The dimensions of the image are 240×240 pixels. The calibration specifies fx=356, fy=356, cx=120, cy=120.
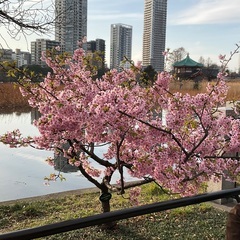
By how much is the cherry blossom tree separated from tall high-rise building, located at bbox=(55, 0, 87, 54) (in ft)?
2.41

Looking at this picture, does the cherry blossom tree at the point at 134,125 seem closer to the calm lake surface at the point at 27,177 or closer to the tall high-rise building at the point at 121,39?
the calm lake surface at the point at 27,177

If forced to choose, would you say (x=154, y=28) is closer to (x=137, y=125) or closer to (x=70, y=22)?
(x=70, y=22)

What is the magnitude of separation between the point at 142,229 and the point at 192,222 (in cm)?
65

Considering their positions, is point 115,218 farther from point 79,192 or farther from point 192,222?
point 79,192

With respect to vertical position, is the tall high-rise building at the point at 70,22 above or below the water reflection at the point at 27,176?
above

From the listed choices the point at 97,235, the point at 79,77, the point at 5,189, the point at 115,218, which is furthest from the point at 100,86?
the point at 5,189

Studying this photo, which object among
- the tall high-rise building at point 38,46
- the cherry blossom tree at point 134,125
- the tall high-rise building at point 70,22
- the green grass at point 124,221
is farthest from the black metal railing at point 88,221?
the tall high-rise building at point 38,46

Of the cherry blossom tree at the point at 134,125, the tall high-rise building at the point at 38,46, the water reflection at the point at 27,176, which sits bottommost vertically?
the water reflection at the point at 27,176

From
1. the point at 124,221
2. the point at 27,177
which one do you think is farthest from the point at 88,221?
the point at 27,177

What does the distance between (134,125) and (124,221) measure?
1414 mm

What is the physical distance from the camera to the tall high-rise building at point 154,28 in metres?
6.41

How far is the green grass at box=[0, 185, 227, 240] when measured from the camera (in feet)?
12.1

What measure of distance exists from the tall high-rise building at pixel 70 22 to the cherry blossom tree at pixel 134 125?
2.41ft

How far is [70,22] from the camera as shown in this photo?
4688 millimetres
